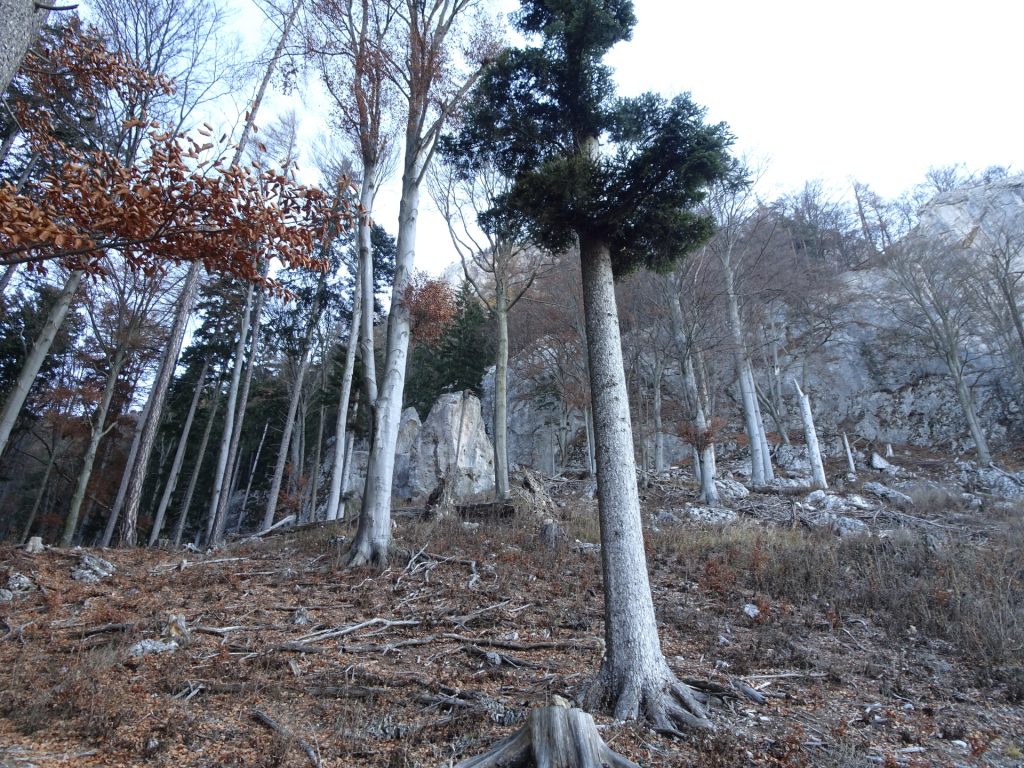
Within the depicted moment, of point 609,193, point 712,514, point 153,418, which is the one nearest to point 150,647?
point 609,193

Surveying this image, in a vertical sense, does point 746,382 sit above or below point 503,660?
above

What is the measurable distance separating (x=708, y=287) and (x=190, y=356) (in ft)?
69.6

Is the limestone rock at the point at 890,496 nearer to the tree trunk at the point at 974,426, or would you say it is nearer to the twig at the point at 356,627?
the tree trunk at the point at 974,426

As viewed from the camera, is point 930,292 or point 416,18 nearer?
point 416,18

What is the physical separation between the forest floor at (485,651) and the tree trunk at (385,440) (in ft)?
1.70

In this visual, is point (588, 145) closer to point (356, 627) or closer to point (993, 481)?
point (356, 627)

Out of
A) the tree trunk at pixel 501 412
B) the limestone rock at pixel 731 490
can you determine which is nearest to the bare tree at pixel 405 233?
the tree trunk at pixel 501 412

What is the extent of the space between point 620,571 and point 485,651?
188cm

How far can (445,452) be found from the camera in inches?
953

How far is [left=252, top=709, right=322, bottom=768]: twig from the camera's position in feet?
10.1

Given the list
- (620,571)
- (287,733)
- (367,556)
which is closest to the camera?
(287,733)

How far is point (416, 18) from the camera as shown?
9719mm

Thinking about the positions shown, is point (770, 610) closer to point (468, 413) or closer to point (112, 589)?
point (112, 589)

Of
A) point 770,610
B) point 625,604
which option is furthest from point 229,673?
point 770,610
